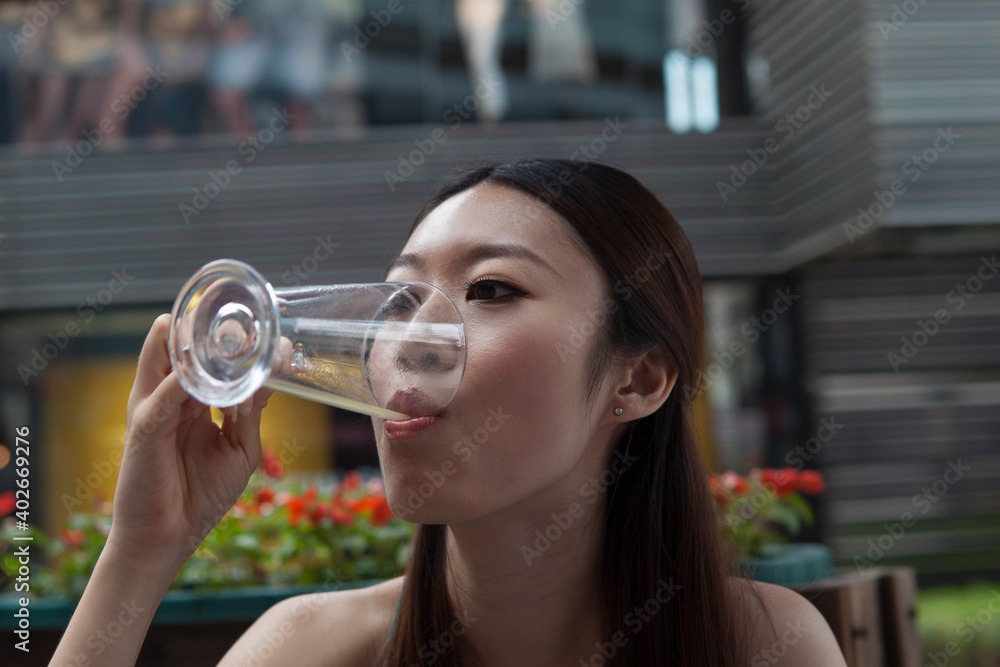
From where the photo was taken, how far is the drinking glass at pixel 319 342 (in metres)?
0.97

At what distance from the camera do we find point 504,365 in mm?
1307

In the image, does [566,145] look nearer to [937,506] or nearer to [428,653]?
[937,506]

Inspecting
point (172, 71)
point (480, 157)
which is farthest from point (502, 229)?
point (172, 71)

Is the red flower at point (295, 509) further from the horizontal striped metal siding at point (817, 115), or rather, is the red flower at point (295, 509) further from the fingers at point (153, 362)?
the horizontal striped metal siding at point (817, 115)

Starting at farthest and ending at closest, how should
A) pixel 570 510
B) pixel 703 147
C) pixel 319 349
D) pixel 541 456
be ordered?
pixel 703 147 → pixel 570 510 → pixel 541 456 → pixel 319 349

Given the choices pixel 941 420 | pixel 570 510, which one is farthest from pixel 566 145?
pixel 570 510

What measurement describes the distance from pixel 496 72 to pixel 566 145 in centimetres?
101

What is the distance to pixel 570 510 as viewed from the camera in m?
1.53

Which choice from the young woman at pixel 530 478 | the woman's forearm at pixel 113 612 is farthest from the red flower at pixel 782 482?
the woman's forearm at pixel 113 612

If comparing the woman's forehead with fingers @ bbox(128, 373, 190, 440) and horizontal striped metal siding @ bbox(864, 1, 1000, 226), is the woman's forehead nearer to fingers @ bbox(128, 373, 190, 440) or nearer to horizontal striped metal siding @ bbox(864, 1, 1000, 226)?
fingers @ bbox(128, 373, 190, 440)

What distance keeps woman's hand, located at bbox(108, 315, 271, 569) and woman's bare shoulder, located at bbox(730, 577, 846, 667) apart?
89 cm

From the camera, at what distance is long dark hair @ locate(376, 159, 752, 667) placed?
151cm

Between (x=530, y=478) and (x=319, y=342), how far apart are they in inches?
16.0

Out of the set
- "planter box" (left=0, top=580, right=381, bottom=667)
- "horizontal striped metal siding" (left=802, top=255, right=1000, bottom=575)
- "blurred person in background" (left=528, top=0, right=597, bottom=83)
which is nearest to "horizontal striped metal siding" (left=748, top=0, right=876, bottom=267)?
"horizontal striped metal siding" (left=802, top=255, right=1000, bottom=575)
